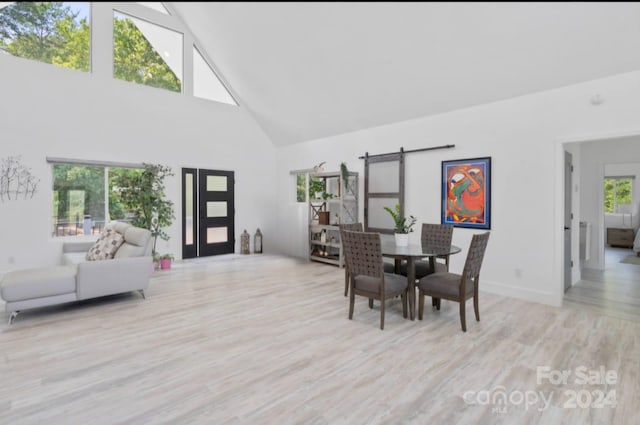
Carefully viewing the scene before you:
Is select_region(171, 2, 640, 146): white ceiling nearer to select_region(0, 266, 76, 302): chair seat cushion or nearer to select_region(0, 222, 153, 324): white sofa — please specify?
select_region(0, 222, 153, 324): white sofa

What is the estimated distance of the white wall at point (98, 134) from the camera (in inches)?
200

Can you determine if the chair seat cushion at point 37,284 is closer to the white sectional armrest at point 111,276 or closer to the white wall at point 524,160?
the white sectional armrest at point 111,276

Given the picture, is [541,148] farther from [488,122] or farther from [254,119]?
[254,119]

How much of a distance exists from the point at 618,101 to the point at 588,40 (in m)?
0.78

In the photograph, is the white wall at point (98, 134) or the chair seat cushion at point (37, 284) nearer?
the chair seat cushion at point (37, 284)

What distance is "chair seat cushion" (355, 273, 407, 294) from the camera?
331 centimetres


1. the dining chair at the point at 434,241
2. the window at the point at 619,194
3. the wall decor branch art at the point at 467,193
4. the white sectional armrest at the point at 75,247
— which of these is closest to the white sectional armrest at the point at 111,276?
the white sectional armrest at the point at 75,247

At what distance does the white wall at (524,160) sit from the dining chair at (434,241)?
682 millimetres

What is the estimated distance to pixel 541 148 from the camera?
404 centimetres

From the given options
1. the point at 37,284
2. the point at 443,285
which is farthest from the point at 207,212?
the point at 443,285

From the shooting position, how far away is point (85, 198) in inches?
225

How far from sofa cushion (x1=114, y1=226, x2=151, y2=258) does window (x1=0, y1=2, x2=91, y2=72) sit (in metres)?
3.49

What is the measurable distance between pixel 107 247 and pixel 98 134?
263 cm

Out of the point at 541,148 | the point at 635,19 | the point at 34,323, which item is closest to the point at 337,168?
the point at 541,148
